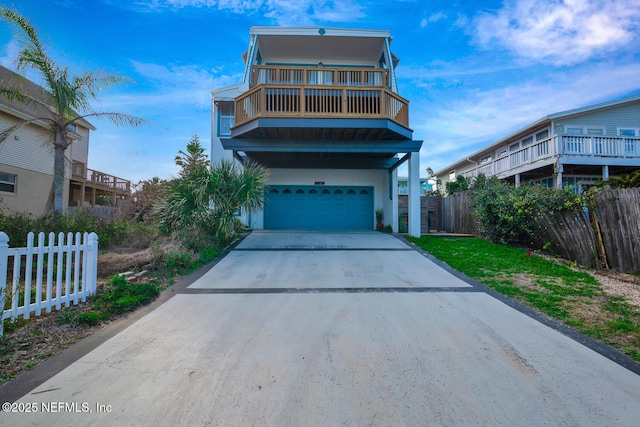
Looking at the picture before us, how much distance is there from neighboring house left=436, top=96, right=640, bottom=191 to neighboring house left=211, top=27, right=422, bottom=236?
23.5ft

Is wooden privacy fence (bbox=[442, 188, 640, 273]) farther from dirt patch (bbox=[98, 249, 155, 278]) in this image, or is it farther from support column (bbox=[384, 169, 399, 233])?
dirt patch (bbox=[98, 249, 155, 278])

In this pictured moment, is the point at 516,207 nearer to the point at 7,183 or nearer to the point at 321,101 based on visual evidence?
the point at 321,101

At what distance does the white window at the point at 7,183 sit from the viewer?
46.4 feet

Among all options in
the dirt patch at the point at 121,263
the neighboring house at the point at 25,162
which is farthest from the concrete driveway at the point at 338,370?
the neighboring house at the point at 25,162

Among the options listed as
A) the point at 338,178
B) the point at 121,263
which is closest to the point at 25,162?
the point at 121,263

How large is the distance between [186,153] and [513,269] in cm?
1673

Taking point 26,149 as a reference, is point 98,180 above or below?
below

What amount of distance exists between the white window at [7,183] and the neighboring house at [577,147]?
25028mm

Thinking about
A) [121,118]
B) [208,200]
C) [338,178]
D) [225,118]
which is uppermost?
[225,118]

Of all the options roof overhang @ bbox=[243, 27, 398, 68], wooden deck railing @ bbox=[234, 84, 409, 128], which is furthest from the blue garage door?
roof overhang @ bbox=[243, 27, 398, 68]

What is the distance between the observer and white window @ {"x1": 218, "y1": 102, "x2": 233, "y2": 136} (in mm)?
14945

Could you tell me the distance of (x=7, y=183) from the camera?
1438 cm

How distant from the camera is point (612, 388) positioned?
2.45m

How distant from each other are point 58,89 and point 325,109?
7450 mm
